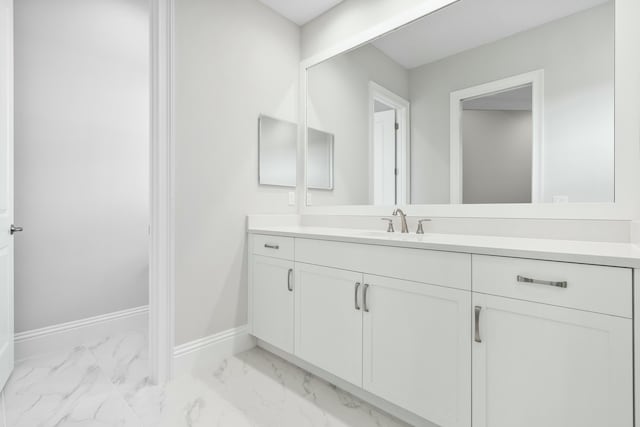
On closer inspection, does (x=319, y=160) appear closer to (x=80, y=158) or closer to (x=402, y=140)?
(x=402, y=140)

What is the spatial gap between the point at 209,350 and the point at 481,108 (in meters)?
2.09

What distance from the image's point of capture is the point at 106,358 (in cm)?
205

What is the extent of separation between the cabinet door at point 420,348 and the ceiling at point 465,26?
4.28 ft

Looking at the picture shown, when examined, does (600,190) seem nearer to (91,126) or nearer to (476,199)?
(476,199)

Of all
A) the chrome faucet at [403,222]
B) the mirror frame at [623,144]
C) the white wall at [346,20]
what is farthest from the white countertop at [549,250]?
the white wall at [346,20]

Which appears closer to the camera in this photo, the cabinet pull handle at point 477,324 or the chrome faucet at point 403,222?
the cabinet pull handle at point 477,324

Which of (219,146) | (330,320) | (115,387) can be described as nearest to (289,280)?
(330,320)

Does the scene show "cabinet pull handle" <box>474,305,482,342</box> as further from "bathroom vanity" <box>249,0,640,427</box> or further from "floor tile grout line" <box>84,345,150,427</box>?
"floor tile grout line" <box>84,345,150,427</box>

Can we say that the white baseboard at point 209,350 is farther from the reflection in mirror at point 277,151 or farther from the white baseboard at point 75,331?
the reflection in mirror at point 277,151

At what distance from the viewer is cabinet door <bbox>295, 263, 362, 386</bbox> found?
1.54 metres

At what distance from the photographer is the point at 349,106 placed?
2.30 meters

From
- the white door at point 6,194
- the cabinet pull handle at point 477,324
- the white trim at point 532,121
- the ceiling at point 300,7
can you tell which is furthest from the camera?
the ceiling at point 300,7

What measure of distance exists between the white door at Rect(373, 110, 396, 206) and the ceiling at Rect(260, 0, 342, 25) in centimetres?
95

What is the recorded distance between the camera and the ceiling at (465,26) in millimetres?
1479
